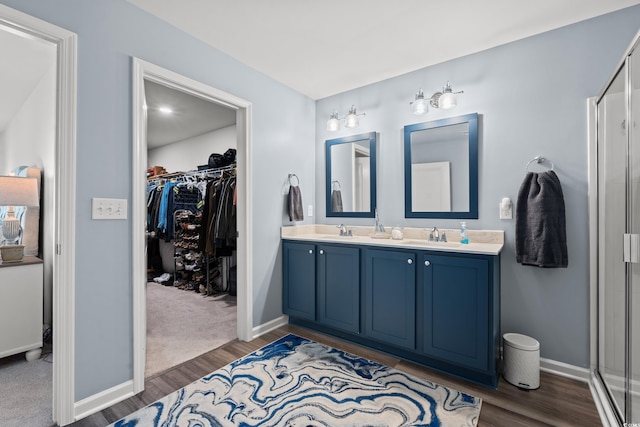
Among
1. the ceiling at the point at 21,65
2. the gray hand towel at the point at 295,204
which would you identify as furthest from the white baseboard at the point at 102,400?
the ceiling at the point at 21,65

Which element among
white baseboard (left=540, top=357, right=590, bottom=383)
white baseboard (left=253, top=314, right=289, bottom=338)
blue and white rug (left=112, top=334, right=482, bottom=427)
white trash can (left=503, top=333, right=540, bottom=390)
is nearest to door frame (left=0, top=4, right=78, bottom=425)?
blue and white rug (left=112, top=334, right=482, bottom=427)

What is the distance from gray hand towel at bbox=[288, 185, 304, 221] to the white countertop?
0.46 feet

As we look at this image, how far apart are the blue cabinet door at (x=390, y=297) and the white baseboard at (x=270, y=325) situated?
951 mm

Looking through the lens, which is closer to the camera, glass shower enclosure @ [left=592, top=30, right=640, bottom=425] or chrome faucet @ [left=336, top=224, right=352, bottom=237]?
glass shower enclosure @ [left=592, top=30, right=640, bottom=425]

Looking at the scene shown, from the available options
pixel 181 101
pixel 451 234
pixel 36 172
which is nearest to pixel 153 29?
pixel 181 101

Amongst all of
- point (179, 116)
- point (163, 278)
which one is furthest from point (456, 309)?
point (163, 278)

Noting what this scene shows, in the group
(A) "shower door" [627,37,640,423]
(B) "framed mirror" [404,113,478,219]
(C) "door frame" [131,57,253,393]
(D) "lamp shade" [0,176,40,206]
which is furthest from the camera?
(B) "framed mirror" [404,113,478,219]

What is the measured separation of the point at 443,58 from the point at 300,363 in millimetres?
2691

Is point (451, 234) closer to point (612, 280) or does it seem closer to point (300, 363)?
point (612, 280)

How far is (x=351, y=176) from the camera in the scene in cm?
315

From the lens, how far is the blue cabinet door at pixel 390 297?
2219 mm

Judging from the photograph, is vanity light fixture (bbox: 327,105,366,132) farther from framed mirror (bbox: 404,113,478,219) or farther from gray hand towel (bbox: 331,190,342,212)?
gray hand towel (bbox: 331,190,342,212)

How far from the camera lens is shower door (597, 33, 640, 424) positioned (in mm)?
1375

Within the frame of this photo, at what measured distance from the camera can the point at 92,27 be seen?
169 centimetres
